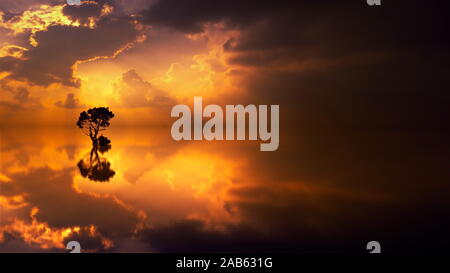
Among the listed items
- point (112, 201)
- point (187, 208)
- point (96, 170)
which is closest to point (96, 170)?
point (96, 170)

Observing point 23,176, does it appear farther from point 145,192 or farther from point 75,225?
point 75,225

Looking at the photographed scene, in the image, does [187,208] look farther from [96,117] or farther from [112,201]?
[96,117]

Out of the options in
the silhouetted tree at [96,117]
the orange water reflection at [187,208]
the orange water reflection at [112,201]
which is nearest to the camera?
the orange water reflection at [187,208]

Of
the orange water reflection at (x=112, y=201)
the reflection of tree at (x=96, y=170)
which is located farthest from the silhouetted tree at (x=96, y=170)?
the orange water reflection at (x=112, y=201)

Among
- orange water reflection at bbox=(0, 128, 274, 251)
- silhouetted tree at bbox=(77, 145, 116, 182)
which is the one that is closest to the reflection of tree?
silhouetted tree at bbox=(77, 145, 116, 182)

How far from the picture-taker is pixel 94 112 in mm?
34500

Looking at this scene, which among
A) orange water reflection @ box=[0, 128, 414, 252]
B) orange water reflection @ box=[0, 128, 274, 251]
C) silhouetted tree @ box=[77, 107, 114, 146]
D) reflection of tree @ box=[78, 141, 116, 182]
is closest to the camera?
orange water reflection @ box=[0, 128, 414, 252]

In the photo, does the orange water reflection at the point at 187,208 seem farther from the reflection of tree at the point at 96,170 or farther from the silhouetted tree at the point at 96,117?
the silhouetted tree at the point at 96,117

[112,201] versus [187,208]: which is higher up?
[112,201]

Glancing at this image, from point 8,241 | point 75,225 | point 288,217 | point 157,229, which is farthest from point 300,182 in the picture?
point 8,241

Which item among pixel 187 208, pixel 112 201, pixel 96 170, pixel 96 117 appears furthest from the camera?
pixel 96 117

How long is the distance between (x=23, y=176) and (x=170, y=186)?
8.84 meters

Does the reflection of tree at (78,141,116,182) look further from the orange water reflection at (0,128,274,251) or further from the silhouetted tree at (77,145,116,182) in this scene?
the orange water reflection at (0,128,274,251)

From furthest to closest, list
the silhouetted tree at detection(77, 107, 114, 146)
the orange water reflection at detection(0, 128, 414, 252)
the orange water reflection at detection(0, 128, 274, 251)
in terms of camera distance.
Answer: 1. the silhouetted tree at detection(77, 107, 114, 146)
2. the orange water reflection at detection(0, 128, 274, 251)
3. the orange water reflection at detection(0, 128, 414, 252)
